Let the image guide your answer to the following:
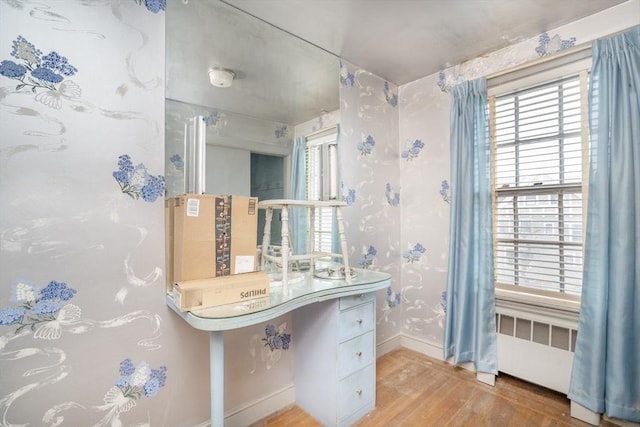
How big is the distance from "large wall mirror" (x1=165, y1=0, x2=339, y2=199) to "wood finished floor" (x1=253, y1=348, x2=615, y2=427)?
1.46 meters

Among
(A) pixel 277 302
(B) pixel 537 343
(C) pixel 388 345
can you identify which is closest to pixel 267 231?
(A) pixel 277 302

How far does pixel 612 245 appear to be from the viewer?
1.62m

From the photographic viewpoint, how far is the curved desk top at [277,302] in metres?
1.10

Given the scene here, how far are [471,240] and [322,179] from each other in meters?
1.20

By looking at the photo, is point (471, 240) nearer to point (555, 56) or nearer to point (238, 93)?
point (555, 56)

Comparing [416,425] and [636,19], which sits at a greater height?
[636,19]

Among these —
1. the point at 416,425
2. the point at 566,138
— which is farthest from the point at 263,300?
the point at 566,138

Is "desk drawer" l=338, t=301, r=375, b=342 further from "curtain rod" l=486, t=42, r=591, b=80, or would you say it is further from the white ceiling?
"curtain rod" l=486, t=42, r=591, b=80

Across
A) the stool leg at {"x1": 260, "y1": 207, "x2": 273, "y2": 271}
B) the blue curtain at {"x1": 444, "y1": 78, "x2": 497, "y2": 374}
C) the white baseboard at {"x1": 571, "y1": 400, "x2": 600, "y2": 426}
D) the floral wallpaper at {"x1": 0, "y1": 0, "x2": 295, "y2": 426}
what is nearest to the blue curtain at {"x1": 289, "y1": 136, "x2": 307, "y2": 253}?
the stool leg at {"x1": 260, "y1": 207, "x2": 273, "y2": 271}

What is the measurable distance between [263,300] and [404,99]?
2.29 meters

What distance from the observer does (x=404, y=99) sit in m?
2.73

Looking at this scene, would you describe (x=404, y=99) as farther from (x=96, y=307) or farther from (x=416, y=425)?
(x=96, y=307)

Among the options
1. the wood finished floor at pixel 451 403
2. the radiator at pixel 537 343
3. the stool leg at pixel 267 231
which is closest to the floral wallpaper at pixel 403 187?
the wood finished floor at pixel 451 403

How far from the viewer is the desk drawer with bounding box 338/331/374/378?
1619 mm
